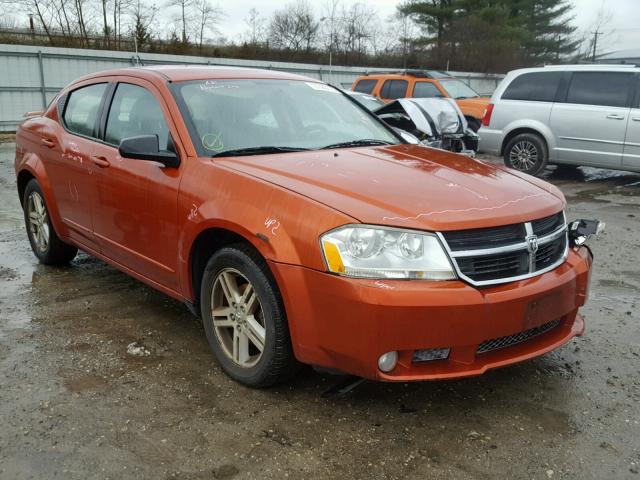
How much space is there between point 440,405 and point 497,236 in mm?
911

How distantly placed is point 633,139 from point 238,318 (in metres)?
8.00

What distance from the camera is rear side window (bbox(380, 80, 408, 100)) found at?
14.6 meters

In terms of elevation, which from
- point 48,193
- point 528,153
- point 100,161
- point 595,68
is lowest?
point 528,153

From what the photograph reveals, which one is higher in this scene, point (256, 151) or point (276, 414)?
point (256, 151)

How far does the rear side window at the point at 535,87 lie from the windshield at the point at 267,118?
22.1 feet

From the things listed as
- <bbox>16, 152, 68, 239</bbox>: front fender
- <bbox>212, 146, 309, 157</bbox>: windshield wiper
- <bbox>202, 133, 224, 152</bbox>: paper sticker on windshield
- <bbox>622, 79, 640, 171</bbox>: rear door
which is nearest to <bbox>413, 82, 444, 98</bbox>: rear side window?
<bbox>622, 79, 640, 171</bbox>: rear door

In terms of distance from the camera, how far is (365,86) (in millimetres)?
15398

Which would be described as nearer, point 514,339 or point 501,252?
point 501,252

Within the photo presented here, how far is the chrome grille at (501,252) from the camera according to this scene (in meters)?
2.63

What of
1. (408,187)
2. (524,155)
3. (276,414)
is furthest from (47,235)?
(524,155)

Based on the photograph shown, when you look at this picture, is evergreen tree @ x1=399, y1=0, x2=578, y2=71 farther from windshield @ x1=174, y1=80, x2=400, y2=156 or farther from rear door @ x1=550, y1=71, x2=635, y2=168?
windshield @ x1=174, y1=80, x2=400, y2=156

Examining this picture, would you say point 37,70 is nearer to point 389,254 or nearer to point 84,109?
point 84,109

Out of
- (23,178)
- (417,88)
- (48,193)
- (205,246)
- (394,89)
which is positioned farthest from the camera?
(394,89)

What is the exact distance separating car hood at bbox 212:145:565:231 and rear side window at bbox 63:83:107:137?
5.12ft
